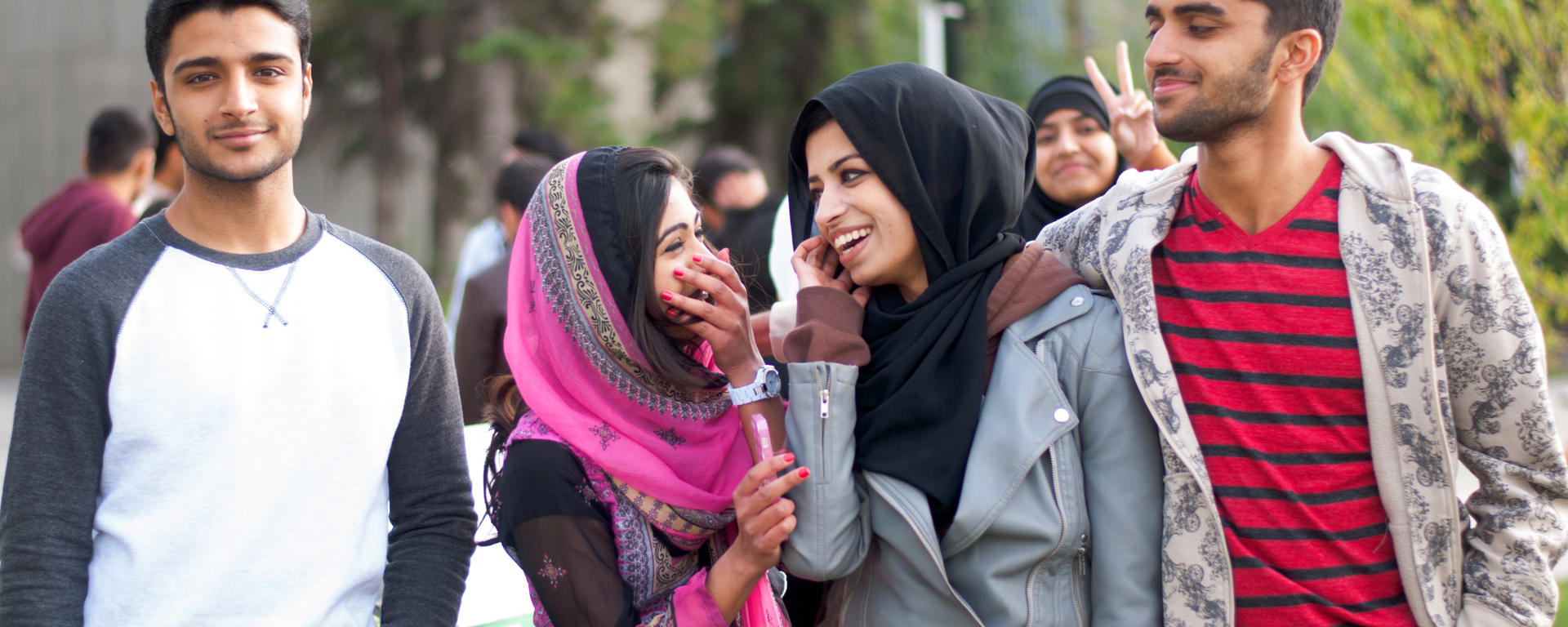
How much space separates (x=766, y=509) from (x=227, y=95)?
1.16 metres

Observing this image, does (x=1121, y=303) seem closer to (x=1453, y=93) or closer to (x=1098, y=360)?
(x=1098, y=360)

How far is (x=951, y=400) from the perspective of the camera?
218cm

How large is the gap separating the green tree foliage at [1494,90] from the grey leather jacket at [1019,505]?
3558 mm

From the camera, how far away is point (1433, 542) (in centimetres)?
209

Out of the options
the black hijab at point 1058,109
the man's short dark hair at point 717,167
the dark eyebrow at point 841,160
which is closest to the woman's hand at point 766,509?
the dark eyebrow at point 841,160

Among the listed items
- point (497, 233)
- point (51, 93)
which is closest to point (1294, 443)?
point (497, 233)

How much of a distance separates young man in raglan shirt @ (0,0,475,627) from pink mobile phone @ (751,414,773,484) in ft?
1.96

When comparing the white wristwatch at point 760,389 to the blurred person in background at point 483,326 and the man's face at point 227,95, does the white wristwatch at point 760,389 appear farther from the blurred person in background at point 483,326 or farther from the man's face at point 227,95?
the blurred person in background at point 483,326

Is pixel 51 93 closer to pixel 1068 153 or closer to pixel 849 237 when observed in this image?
pixel 1068 153

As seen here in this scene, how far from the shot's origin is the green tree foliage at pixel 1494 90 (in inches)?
190

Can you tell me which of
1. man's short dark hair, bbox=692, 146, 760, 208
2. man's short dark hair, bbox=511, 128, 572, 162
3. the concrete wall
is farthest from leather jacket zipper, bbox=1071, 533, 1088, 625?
the concrete wall

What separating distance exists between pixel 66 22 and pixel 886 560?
53.8ft

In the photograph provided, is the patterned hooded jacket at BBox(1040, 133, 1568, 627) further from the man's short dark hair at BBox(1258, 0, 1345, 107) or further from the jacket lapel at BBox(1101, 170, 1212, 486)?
the man's short dark hair at BBox(1258, 0, 1345, 107)

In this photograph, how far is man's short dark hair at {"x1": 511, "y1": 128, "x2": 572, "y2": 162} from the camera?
6750mm
